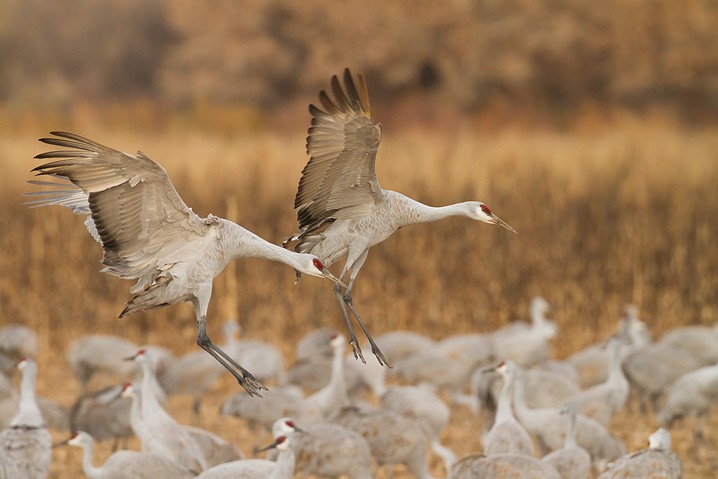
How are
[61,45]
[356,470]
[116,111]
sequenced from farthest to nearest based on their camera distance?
[61,45]
[116,111]
[356,470]

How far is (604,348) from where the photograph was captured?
30.5ft

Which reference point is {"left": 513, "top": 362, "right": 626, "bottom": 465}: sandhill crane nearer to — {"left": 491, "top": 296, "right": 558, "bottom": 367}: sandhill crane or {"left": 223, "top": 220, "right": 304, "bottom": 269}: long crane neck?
{"left": 491, "top": 296, "right": 558, "bottom": 367}: sandhill crane

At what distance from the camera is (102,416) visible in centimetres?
786

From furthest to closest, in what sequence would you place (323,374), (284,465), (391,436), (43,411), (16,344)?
(16,344)
(323,374)
(43,411)
(391,436)
(284,465)

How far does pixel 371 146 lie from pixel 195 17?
26.0 metres

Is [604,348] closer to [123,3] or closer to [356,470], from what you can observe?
[356,470]

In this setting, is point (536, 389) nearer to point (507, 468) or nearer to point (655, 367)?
point (655, 367)

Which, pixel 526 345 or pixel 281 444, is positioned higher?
pixel 281 444

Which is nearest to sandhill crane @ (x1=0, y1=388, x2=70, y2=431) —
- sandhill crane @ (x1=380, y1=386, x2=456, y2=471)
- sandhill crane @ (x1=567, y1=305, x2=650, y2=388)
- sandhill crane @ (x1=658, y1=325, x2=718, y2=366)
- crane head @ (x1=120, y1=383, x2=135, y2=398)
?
crane head @ (x1=120, y1=383, x2=135, y2=398)

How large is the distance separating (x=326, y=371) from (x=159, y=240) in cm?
420

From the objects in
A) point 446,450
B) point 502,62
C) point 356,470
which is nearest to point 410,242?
point 446,450

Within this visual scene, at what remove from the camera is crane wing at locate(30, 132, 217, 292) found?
4.83 m

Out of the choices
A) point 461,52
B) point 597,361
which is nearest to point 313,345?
point 597,361

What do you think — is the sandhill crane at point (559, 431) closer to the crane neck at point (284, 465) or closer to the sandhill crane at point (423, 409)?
the sandhill crane at point (423, 409)
